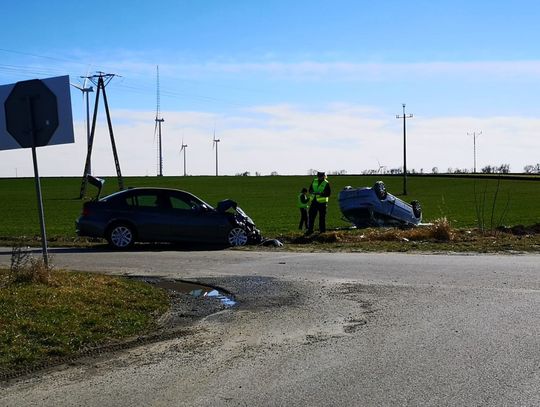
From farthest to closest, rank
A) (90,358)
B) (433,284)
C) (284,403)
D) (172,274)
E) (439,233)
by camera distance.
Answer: (439,233) → (172,274) → (433,284) → (90,358) → (284,403)

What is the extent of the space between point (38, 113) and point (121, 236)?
7.24 metres

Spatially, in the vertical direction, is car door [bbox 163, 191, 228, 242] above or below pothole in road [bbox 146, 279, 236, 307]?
above

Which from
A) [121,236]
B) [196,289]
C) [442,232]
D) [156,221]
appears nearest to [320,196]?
[442,232]

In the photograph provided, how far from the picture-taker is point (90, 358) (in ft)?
21.4

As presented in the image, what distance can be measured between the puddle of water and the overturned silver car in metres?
12.3

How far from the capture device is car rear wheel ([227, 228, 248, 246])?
1728 centimetres

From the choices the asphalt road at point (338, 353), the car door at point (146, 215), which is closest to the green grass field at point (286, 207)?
the car door at point (146, 215)

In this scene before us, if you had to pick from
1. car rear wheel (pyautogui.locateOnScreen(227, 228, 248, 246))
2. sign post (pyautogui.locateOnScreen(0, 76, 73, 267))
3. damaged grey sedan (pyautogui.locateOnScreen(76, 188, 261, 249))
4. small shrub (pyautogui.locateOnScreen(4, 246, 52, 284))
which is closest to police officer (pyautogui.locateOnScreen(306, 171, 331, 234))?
car rear wheel (pyautogui.locateOnScreen(227, 228, 248, 246))

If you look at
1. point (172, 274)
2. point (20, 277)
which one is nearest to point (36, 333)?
point (20, 277)

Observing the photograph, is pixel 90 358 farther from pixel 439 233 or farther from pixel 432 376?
pixel 439 233

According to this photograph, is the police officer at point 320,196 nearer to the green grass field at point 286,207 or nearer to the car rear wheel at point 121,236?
the green grass field at point 286,207

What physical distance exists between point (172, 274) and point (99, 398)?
6.81 m

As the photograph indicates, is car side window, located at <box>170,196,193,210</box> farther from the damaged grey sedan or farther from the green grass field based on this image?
the green grass field

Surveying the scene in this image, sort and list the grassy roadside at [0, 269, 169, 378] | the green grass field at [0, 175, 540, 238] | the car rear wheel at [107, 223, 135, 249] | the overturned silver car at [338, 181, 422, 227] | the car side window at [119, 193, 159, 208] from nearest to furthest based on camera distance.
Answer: the grassy roadside at [0, 269, 169, 378] < the car rear wheel at [107, 223, 135, 249] < the car side window at [119, 193, 159, 208] < the overturned silver car at [338, 181, 422, 227] < the green grass field at [0, 175, 540, 238]
